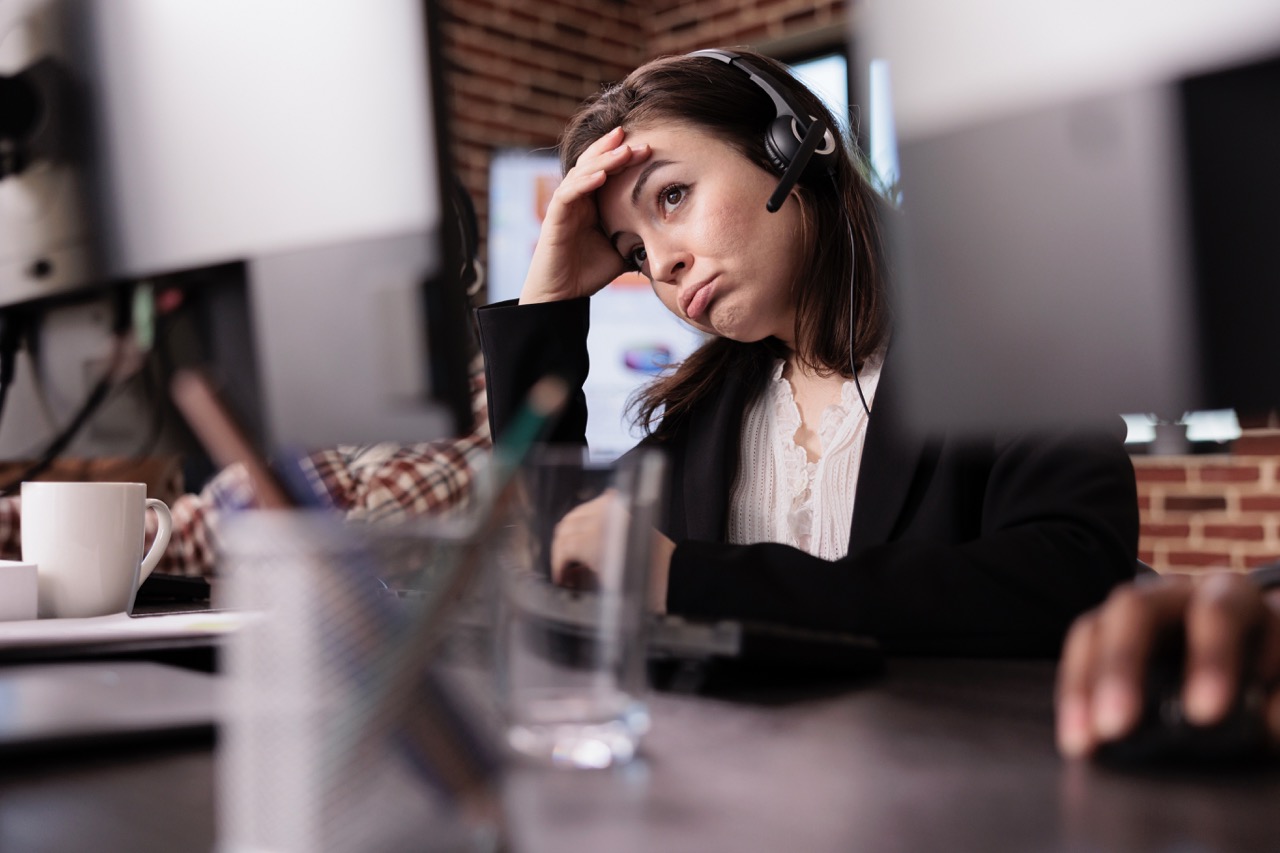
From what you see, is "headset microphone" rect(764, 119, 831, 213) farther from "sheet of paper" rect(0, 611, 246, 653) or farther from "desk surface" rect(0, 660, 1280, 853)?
"desk surface" rect(0, 660, 1280, 853)

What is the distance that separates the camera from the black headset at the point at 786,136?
1214 mm

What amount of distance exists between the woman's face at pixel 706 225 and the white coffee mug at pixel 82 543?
653 mm

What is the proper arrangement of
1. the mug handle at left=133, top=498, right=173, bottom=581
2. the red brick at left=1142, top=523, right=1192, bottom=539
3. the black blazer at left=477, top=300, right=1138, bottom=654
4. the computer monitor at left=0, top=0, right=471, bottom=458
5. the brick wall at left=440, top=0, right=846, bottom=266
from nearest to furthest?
the computer monitor at left=0, top=0, right=471, bottom=458 < the black blazer at left=477, top=300, right=1138, bottom=654 < the mug handle at left=133, top=498, right=173, bottom=581 < the red brick at left=1142, top=523, right=1192, bottom=539 < the brick wall at left=440, top=0, right=846, bottom=266

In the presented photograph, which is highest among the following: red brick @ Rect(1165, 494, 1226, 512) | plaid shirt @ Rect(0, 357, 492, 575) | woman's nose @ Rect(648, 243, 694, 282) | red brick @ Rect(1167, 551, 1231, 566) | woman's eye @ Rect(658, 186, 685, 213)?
woman's eye @ Rect(658, 186, 685, 213)

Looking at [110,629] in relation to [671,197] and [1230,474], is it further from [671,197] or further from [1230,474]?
[1230,474]

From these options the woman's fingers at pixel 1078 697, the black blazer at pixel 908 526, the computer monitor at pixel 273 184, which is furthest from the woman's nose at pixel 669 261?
the woman's fingers at pixel 1078 697

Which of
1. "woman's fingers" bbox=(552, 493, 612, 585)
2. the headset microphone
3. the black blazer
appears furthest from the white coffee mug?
the headset microphone

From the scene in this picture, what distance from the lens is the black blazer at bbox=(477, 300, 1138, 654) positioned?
2.56 feet

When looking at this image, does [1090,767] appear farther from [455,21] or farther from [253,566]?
[455,21]

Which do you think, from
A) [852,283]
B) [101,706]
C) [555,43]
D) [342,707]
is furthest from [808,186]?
[555,43]

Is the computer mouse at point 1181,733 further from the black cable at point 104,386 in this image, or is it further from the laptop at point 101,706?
the black cable at point 104,386

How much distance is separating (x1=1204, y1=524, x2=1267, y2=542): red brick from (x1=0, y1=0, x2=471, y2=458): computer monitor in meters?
2.61

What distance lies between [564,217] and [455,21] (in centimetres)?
228

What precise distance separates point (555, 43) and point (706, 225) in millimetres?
2555
